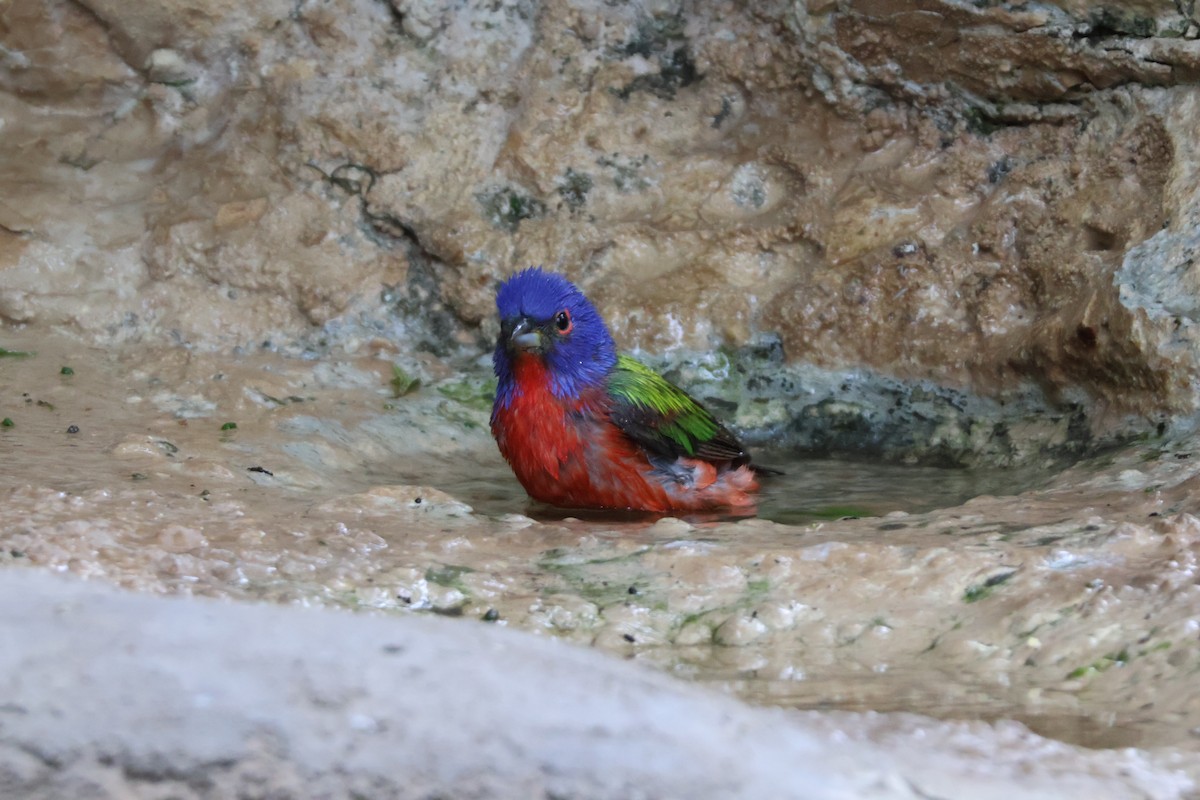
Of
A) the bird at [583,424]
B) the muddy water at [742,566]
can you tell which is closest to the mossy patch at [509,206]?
the bird at [583,424]

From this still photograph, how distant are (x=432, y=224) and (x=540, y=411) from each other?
1669 millimetres

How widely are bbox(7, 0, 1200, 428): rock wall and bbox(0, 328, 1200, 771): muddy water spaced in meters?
1.12

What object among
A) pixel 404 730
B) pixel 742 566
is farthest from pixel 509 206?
pixel 404 730

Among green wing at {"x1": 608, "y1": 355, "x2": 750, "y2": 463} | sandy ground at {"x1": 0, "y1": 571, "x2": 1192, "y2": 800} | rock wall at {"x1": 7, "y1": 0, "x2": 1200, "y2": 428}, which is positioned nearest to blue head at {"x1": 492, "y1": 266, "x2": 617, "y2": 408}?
green wing at {"x1": 608, "y1": 355, "x2": 750, "y2": 463}

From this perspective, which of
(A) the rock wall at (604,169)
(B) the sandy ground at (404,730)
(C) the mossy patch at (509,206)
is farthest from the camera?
(C) the mossy patch at (509,206)

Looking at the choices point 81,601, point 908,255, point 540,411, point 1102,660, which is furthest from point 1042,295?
point 81,601

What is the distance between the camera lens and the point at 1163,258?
4.73 m

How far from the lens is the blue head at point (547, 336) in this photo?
15.5 ft

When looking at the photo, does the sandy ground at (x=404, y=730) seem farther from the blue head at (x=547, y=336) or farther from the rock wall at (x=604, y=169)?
the rock wall at (x=604, y=169)

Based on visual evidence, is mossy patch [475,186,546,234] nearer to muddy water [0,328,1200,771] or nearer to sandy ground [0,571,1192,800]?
muddy water [0,328,1200,771]

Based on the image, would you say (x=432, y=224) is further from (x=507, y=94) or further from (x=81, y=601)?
(x=81, y=601)

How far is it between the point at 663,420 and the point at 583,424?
359 millimetres

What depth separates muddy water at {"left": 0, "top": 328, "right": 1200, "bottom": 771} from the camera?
2.53 meters

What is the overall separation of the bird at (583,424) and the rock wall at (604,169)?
3.25 ft
